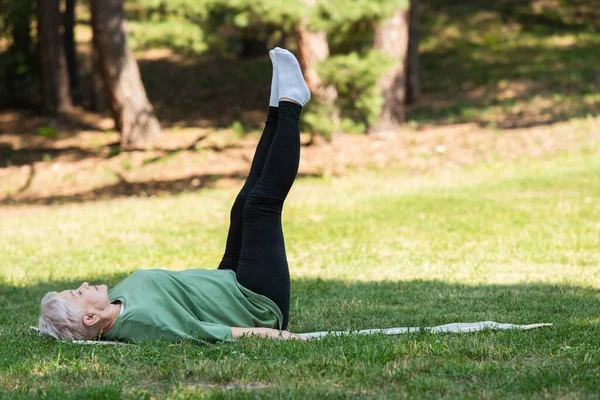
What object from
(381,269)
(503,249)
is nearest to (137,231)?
(381,269)

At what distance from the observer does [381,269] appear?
8.26m

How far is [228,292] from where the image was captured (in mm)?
4879

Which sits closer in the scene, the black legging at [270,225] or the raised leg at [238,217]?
the black legging at [270,225]

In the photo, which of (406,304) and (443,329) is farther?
(406,304)

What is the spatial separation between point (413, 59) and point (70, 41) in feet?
33.5

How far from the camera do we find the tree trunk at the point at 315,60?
48.8ft

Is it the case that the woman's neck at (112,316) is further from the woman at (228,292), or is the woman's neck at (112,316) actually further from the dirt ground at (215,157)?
the dirt ground at (215,157)

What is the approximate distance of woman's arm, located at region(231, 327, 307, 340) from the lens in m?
4.75

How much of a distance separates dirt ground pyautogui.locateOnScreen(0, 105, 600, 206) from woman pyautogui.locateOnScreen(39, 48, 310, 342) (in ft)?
31.9

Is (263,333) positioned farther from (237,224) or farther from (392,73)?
(392,73)

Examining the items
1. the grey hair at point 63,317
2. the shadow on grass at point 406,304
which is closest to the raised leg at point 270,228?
the shadow on grass at point 406,304

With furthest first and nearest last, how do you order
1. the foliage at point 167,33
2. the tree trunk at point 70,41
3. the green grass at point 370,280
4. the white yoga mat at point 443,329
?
1. the tree trunk at point 70,41
2. the foliage at point 167,33
3. the white yoga mat at point 443,329
4. the green grass at point 370,280

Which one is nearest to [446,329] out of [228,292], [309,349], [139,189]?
[309,349]

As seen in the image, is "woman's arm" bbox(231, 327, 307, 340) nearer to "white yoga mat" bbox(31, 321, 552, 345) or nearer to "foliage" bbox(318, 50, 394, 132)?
"white yoga mat" bbox(31, 321, 552, 345)
